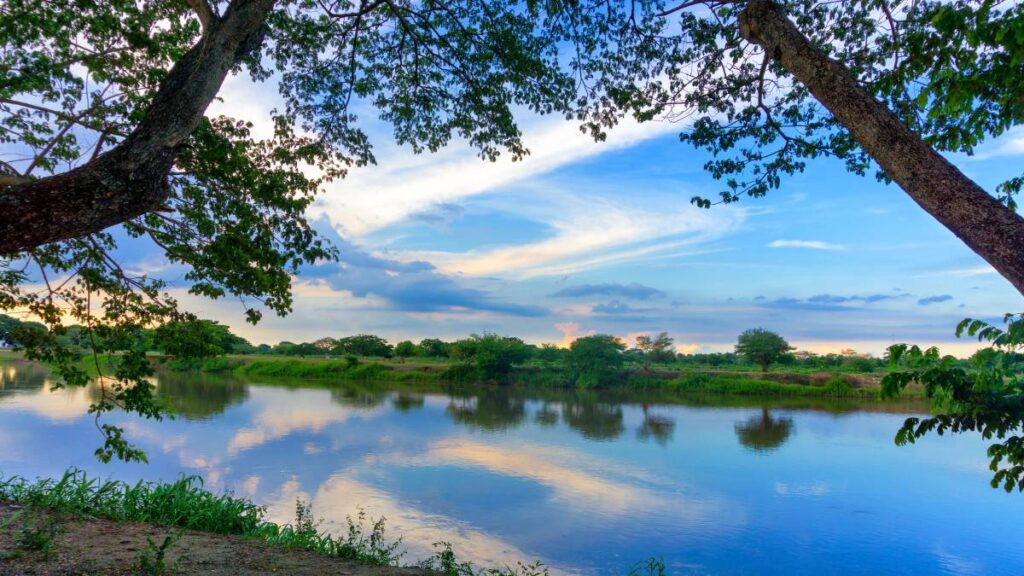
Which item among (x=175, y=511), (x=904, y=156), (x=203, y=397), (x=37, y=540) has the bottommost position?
(x=203, y=397)

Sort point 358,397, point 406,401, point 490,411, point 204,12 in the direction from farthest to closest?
point 358,397 → point 406,401 → point 490,411 → point 204,12

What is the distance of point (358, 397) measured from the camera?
24984 millimetres

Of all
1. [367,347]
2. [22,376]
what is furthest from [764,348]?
[22,376]

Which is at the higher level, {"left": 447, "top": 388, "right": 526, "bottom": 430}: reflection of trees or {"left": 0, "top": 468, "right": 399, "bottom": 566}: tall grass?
{"left": 0, "top": 468, "right": 399, "bottom": 566}: tall grass

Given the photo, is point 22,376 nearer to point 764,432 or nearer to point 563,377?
point 563,377

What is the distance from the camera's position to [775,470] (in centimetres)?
1200

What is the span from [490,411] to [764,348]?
23.4 metres

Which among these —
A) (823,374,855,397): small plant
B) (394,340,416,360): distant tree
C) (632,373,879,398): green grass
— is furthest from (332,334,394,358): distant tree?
(823,374,855,397): small plant

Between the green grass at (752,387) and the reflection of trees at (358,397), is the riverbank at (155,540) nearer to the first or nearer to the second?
the reflection of trees at (358,397)

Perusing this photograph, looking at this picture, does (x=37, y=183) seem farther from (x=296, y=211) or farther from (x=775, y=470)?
(x=775, y=470)

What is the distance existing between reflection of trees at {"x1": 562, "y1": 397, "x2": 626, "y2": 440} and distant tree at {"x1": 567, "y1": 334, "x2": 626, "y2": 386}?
16.4 ft

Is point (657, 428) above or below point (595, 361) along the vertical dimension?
below

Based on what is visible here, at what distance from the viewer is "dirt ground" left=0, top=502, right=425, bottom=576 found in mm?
3297

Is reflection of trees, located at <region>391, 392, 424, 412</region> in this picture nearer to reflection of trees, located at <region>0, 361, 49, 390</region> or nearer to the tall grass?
the tall grass
